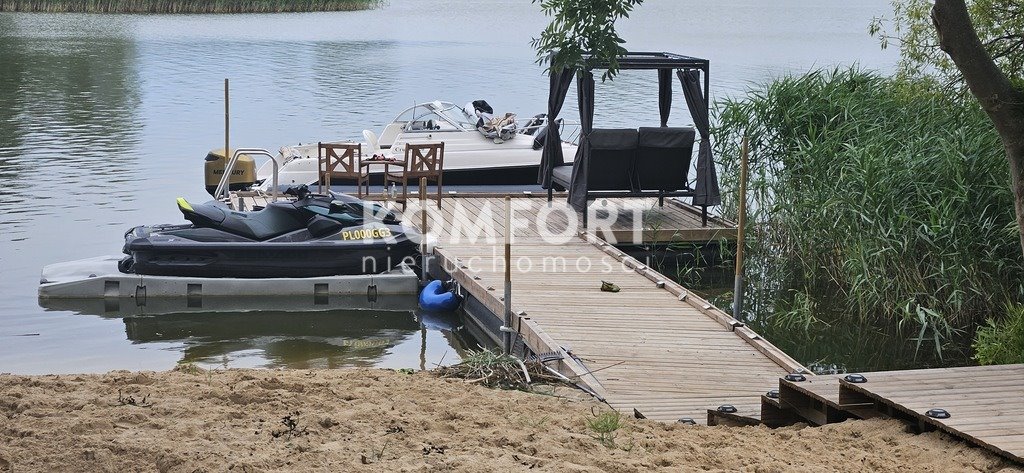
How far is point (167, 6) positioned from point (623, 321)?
4392cm

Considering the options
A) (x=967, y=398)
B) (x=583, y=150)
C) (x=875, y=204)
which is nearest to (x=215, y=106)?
(x=583, y=150)

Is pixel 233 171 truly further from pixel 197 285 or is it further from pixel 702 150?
pixel 702 150

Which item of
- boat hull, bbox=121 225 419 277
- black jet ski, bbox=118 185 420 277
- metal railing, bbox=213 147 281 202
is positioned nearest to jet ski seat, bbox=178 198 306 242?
black jet ski, bbox=118 185 420 277

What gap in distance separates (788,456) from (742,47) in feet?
142

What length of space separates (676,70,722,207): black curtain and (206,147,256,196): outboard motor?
6.56 meters

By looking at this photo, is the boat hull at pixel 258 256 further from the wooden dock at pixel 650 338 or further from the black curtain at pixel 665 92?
the black curtain at pixel 665 92

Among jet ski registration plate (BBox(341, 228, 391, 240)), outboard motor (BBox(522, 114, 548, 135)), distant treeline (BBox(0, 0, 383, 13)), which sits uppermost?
distant treeline (BBox(0, 0, 383, 13))

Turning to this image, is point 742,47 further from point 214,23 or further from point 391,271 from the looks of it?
point 391,271

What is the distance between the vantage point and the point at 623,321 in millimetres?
9234

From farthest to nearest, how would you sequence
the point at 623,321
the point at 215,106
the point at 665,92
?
1. the point at 215,106
2. the point at 665,92
3. the point at 623,321

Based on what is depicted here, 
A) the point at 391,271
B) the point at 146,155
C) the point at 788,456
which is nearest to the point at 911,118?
the point at 391,271

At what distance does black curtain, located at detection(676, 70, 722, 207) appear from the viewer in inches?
507

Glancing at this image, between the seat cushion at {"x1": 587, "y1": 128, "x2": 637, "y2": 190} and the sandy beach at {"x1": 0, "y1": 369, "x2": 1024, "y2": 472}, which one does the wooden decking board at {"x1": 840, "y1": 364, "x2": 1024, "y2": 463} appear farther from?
the seat cushion at {"x1": 587, "y1": 128, "x2": 637, "y2": 190}

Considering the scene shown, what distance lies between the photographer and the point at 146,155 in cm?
2202
